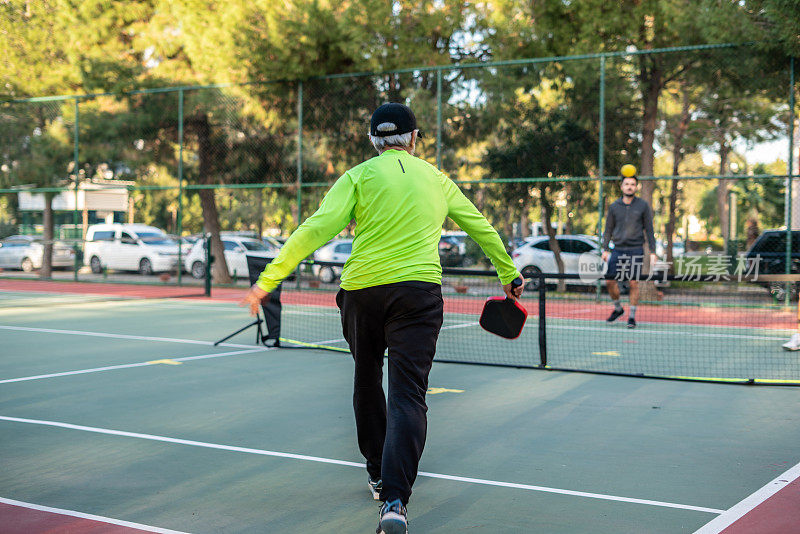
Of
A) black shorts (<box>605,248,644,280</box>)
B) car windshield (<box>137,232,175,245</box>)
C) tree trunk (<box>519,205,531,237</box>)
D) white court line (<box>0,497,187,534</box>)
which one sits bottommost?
white court line (<box>0,497,187,534</box>)

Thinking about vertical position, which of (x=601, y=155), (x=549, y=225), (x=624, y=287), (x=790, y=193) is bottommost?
(x=624, y=287)

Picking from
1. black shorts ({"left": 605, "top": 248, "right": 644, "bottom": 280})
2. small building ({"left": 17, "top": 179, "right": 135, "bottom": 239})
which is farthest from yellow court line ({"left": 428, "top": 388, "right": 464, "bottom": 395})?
small building ({"left": 17, "top": 179, "right": 135, "bottom": 239})

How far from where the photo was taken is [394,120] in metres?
4.27

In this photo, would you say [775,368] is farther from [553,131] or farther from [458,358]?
[553,131]

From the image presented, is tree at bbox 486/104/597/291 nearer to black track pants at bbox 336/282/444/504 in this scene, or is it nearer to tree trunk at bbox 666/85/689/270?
tree trunk at bbox 666/85/689/270

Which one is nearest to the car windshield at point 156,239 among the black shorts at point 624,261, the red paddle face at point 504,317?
the black shorts at point 624,261

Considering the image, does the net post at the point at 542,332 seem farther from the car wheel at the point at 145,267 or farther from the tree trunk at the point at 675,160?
the car wheel at the point at 145,267

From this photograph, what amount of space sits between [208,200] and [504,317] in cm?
1962

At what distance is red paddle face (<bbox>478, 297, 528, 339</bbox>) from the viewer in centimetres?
492

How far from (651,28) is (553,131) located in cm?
392

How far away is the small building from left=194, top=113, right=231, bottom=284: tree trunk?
2182 mm

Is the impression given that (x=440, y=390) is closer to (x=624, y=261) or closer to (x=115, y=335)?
(x=624, y=261)

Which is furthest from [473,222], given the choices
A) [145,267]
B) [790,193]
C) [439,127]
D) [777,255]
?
[145,267]

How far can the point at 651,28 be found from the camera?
776 inches
